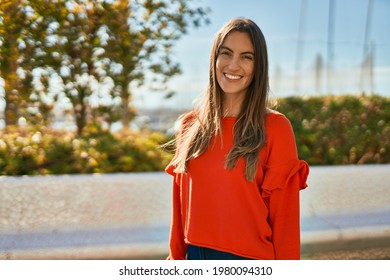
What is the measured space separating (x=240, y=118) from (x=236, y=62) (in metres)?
0.21

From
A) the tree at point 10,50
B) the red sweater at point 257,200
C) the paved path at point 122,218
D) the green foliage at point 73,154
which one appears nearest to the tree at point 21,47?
the tree at point 10,50

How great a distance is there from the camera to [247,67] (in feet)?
6.70

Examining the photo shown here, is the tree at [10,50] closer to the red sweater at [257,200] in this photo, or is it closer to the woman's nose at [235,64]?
the woman's nose at [235,64]

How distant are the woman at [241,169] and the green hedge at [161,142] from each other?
2.43 m

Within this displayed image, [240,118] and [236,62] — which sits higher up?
[236,62]

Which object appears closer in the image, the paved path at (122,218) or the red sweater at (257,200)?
the red sweater at (257,200)

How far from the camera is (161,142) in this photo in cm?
554

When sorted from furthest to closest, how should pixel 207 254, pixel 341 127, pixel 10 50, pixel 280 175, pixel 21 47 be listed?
pixel 341 127 → pixel 21 47 → pixel 10 50 → pixel 207 254 → pixel 280 175

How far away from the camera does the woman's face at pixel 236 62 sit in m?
2.04

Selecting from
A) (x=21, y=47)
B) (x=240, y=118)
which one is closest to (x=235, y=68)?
(x=240, y=118)

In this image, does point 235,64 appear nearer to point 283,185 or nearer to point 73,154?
point 283,185
